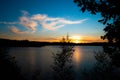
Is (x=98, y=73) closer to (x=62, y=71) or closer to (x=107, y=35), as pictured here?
(x=62, y=71)

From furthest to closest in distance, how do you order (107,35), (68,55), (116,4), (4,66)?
(68,55) < (4,66) < (107,35) < (116,4)

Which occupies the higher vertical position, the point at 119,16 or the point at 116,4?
the point at 116,4

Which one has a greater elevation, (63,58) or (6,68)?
(63,58)

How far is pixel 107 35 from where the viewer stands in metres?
7.92

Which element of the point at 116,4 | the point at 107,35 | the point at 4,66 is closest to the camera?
the point at 116,4

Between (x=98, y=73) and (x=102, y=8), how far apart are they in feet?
49.6

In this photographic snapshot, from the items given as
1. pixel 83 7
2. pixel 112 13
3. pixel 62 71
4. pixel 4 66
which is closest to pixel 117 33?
pixel 112 13

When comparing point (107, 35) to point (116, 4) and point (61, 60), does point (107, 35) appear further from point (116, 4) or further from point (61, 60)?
point (61, 60)

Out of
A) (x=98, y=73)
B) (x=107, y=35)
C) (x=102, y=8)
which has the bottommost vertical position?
(x=98, y=73)

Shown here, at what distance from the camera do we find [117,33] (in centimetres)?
773

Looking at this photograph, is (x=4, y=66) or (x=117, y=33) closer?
(x=117, y=33)

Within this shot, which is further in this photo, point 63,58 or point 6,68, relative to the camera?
point 63,58

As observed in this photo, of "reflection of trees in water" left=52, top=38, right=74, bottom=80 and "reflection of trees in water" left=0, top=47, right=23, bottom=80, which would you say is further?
"reflection of trees in water" left=52, top=38, right=74, bottom=80

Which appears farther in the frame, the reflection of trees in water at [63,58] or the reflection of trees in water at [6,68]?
the reflection of trees in water at [63,58]
